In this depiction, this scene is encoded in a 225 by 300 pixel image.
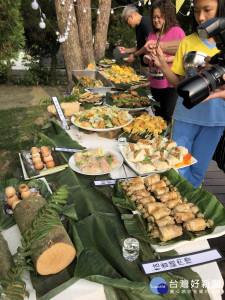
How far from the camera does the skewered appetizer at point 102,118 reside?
2.46 meters

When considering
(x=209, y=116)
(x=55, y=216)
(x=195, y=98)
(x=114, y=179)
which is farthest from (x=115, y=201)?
(x=209, y=116)

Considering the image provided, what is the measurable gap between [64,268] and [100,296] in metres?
0.22

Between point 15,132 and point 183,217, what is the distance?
541cm

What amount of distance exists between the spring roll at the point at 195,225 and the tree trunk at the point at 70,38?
5255 millimetres

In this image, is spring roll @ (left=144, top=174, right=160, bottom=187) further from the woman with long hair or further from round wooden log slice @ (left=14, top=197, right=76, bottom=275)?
the woman with long hair

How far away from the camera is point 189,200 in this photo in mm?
1558

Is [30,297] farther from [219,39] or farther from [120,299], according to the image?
[219,39]

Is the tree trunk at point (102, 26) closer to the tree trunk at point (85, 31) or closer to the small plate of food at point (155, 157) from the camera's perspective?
the tree trunk at point (85, 31)

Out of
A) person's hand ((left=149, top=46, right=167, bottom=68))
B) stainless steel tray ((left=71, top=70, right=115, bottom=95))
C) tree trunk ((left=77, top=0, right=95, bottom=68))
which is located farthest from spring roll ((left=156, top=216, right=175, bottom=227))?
tree trunk ((left=77, top=0, right=95, bottom=68))

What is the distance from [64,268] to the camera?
1197 millimetres

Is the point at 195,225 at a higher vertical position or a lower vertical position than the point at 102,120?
lower

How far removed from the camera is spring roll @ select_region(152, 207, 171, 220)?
1.37 metres

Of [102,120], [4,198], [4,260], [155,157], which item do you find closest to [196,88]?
[155,157]

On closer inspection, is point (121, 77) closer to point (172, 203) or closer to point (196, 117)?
point (196, 117)
